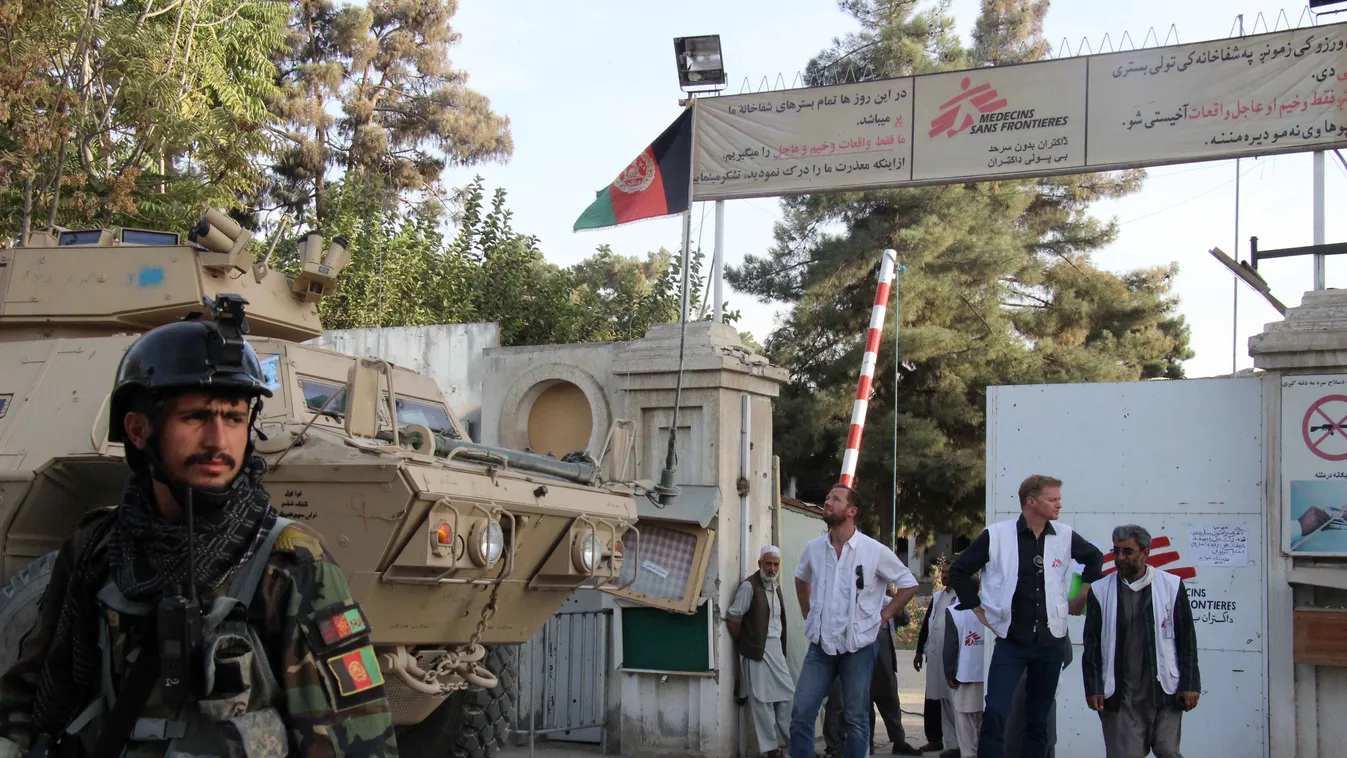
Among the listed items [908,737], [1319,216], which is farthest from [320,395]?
[908,737]

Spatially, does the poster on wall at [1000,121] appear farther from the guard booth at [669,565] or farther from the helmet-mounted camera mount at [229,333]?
the helmet-mounted camera mount at [229,333]

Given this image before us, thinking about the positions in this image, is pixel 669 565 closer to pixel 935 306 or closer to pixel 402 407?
pixel 402 407

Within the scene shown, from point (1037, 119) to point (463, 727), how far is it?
18.4 ft

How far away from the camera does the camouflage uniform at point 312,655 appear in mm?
2492

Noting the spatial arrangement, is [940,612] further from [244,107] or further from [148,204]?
[244,107]

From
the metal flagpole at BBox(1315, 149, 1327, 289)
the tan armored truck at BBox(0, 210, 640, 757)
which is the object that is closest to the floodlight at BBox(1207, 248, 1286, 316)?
the metal flagpole at BBox(1315, 149, 1327, 289)

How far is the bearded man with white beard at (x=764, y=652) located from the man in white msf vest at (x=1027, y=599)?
2370 millimetres

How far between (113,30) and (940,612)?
10140 millimetres

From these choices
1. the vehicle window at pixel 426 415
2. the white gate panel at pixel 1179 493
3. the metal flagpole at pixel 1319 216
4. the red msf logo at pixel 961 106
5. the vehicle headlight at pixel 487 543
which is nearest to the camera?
the vehicle headlight at pixel 487 543

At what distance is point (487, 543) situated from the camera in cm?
616

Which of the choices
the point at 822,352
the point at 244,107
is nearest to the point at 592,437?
→ the point at 244,107

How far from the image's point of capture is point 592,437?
10.5m

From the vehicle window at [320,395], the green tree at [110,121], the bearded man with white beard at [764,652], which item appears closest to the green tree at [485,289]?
the green tree at [110,121]

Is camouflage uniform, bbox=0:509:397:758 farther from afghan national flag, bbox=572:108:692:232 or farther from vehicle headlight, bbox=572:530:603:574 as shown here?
afghan national flag, bbox=572:108:692:232
